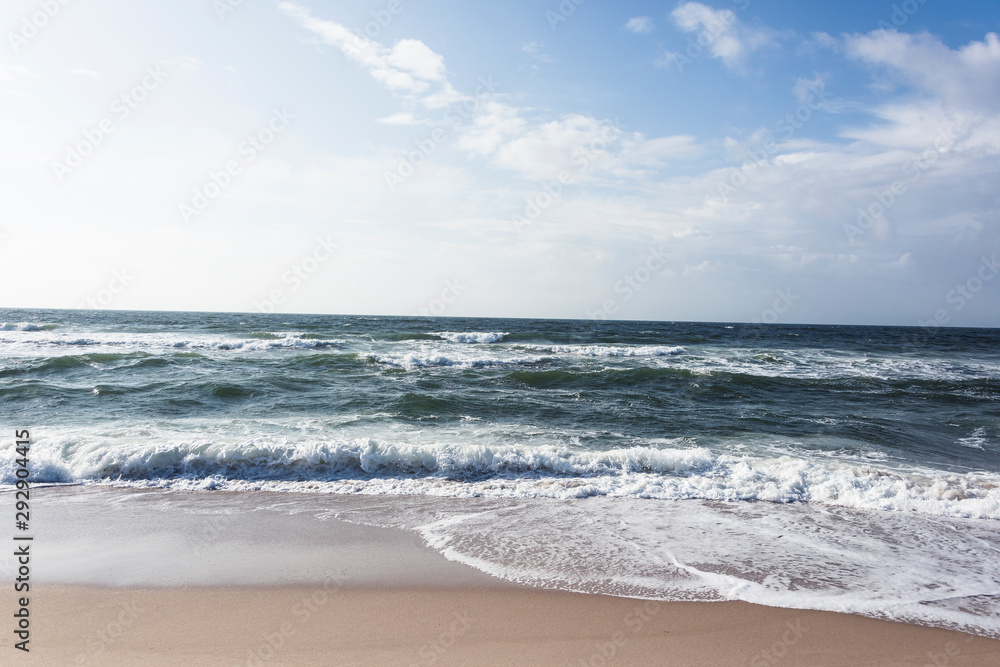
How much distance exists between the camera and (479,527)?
5336 mm

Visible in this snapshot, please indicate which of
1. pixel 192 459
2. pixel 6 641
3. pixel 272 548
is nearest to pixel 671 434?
pixel 272 548

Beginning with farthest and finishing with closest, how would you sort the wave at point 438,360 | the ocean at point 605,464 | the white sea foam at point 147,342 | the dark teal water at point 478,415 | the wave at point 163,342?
1. the wave at point 163,342
2. the white sea foam at point 147,342
3. the wave at point 438,360
4. the dark teal water at point 478,415
5. the ocean at point 605,464

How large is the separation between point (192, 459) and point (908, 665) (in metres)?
8.22

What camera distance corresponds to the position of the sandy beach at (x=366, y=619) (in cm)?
325

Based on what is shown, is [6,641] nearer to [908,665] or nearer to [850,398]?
[908,665]
